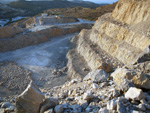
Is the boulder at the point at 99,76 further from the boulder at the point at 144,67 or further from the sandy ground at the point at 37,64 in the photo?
the sandy ground at the point at 37,64

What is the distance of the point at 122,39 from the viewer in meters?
12.8

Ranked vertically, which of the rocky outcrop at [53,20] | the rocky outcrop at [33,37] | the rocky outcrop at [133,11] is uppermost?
the rocky outcrop at [133,11]

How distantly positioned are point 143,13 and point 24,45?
17.5 metres

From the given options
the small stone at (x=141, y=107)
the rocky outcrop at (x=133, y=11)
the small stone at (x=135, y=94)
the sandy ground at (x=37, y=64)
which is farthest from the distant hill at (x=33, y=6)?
the small stone at (x=141, y=107)

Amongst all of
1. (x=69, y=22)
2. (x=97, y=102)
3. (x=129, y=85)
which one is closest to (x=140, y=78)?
(x=129, y=85)

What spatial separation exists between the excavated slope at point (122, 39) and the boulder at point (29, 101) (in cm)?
654

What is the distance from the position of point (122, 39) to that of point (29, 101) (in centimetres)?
1142

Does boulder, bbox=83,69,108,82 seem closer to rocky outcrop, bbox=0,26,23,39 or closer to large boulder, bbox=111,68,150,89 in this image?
large boulder, bbox=111,68,150,89

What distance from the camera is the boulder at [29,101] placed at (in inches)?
154

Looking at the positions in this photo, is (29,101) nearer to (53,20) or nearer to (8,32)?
(8,32)

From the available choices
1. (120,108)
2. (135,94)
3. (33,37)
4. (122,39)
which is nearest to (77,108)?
(120,108)

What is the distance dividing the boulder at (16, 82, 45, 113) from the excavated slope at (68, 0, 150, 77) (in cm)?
654

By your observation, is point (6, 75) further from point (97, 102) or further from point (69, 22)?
point (69, 22)

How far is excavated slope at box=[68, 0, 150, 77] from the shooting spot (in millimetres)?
10686
